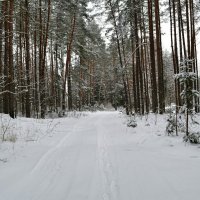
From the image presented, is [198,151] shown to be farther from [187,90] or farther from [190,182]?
[190,182]

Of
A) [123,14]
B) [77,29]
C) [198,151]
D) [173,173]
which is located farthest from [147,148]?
[77,29]

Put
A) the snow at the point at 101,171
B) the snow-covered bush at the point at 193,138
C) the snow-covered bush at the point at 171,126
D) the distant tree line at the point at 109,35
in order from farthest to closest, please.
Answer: the distant tree line at the point at 109,35, the snow-covered bush at the point at 171,126, the snow-covered bush at the point at 193,138, the snow at the point at 101,171

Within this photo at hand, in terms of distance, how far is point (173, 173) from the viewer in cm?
449

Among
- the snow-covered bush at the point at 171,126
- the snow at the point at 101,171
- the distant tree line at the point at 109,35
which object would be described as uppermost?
the distant tree line at the point at 109,35

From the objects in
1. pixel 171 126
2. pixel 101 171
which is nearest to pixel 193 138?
pixel 171 126

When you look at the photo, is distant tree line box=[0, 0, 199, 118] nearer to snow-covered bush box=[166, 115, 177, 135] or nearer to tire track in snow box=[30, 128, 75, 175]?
tire track in snow box=[30, 128, 75, 175]

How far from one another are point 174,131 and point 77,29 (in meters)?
18.2

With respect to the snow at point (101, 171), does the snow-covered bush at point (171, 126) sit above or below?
above

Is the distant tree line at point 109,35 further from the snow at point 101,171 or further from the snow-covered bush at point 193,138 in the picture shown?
the snow-covered bush at point 193,138

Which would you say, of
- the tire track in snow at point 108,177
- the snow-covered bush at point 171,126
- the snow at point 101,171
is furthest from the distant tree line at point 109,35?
the tire track in snow at point 108,177

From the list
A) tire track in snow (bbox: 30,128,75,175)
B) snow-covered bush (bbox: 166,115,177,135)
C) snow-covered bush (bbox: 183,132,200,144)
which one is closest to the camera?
tire track in snow (bbox: 30,128,75,175)

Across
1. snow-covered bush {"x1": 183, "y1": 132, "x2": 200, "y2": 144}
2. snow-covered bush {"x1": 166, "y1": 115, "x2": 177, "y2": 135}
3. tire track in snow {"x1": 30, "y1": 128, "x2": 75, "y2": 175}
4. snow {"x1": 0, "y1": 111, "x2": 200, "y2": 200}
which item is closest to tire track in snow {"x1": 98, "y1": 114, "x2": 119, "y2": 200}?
snow {"x1": 0, "y1": 111, "x2": 200, "y2": 200}

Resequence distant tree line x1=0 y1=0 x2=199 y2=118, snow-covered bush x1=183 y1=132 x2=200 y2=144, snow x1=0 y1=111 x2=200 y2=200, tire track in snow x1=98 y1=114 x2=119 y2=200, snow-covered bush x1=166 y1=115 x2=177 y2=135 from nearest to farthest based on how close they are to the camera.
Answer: tire track in snow x1=98 y1=114 x2=119 y2=200 → snow x1=0 y1=111 x2=200 y2=200 → snow-covered bush x1=183 y1=132 x2=200 y2=144 → snow-covered bush x1=166 y1=115 x2=177 y2=135 → distant tree line x1=0 y1=0 x2=199 y2=118

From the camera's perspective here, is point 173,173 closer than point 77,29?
Yes
